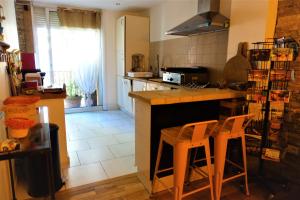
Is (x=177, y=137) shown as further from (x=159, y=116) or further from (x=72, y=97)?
(x=72, y=97)

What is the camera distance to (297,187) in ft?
6.84

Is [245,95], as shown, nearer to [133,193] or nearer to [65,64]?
[133,193]

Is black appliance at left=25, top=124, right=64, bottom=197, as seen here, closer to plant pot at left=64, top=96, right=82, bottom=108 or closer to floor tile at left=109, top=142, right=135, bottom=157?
floor tile at left=109, top=142, right=135, bottom=157

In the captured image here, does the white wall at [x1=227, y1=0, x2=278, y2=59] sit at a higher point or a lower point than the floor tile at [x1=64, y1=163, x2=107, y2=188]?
higher

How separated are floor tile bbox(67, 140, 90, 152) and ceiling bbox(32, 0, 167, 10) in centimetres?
279

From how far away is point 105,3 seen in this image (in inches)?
171

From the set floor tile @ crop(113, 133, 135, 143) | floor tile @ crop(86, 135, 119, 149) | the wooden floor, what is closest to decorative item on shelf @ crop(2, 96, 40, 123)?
the wooden floor

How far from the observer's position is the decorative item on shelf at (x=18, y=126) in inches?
50.1

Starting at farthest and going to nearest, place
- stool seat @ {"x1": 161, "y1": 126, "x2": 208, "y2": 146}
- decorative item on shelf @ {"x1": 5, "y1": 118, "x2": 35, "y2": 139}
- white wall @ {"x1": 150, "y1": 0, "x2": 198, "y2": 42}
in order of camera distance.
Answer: white wall @ {"x1": 150, "y1": 0, "x2": 198, "y2": 42}, stool seat @ {"x1": 161, "y1": 126, "x2": 208, "y2": 146}, decorative item on shelf @ {"x1": 5, "y1": 118, "x2": 35, "y2": 139}

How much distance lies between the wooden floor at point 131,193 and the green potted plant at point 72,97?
332 cm

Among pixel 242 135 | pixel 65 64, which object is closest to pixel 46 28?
pixel 65 64

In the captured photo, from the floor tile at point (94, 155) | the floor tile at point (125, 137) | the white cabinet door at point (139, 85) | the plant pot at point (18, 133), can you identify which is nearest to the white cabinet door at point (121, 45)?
the white cabinet door at point (139, 85)

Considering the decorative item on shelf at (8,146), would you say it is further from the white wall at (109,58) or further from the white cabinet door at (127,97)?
the white wall at (109,58)

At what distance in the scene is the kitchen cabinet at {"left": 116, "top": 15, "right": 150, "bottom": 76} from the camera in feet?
15.1
